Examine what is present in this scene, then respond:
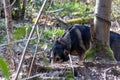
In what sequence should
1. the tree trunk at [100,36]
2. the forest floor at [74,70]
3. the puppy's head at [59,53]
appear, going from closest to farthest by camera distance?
the forest floor at [74,70]
the tree trunk at [100,36]
the puppy's head at [59,53]

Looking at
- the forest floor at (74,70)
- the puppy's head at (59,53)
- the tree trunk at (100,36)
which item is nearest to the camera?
the forest floor at (74,70)

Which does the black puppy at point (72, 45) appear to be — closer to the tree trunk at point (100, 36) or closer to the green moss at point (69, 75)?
the tree trunk at point (100, 36)

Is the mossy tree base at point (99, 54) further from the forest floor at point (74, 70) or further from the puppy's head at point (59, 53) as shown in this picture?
the puppy's head at point (59, 53)

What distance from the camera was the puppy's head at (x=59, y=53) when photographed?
181 inches

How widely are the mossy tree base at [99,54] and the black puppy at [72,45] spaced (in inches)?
17.8

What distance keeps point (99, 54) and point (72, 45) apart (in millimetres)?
788

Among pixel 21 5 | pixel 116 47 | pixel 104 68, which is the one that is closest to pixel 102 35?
pixel 104 68

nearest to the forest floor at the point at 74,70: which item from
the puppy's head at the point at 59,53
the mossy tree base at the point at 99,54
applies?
→ the mossy tree base at the point at 99,54

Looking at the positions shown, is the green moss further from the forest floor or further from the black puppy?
the black puppy

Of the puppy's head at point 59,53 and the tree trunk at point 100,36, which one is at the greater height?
the tree trunk at point 100,36

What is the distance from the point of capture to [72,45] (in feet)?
16.4

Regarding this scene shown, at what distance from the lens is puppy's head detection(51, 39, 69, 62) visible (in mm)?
4596

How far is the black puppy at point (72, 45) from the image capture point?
184 inches

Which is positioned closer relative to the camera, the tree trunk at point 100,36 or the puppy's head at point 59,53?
the tree trunk at point 100,36
